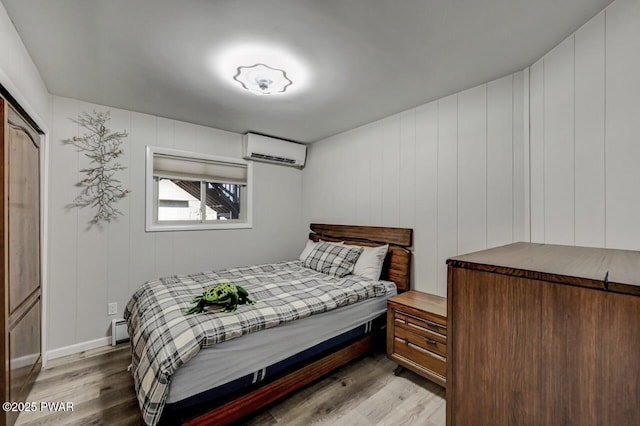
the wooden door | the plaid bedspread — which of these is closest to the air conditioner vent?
the plaid bedspread

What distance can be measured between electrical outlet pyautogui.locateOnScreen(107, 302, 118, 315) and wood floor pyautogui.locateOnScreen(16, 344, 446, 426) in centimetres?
46

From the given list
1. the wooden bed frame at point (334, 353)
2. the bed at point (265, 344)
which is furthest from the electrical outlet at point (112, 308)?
the wooden bed frame at point (334, 353)

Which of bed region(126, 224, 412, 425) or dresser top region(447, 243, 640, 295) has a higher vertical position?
dresser top region(447, 243, 640, 295)

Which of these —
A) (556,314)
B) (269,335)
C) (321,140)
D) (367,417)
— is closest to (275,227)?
(321,140)

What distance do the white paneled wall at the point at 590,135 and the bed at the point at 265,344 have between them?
4.19ft

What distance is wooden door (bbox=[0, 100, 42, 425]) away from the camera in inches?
60.1

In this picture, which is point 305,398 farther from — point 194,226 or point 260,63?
point 260,63

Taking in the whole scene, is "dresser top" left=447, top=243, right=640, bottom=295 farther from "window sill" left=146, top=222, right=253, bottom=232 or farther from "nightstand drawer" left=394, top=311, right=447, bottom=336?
"window sill" left=146, top=222, right=253, bottom=232

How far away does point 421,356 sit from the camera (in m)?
2.12

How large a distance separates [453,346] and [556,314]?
33cm

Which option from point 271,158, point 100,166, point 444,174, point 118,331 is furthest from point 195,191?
point 444,174

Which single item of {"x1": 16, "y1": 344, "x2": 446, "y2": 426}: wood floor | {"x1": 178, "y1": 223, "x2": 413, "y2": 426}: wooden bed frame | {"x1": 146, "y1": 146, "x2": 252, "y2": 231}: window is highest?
{"x1": 146, "y1": 146, "x2": 252, "y2": 231}: window

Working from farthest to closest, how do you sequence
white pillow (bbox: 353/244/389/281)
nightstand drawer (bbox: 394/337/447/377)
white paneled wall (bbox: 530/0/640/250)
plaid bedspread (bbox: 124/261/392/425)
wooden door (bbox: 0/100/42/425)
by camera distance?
white pillow (bbox: 353/244/389/281), nightstand drawer (bbox: 394/337/447/377), wooden door (bbox: 0/100/42/425), plaid bedspread (bbox: 124/261/392/425), white paneled wall (bbox: 530/0/640/250)

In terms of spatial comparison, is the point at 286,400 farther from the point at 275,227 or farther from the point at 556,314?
the point at 275,227
